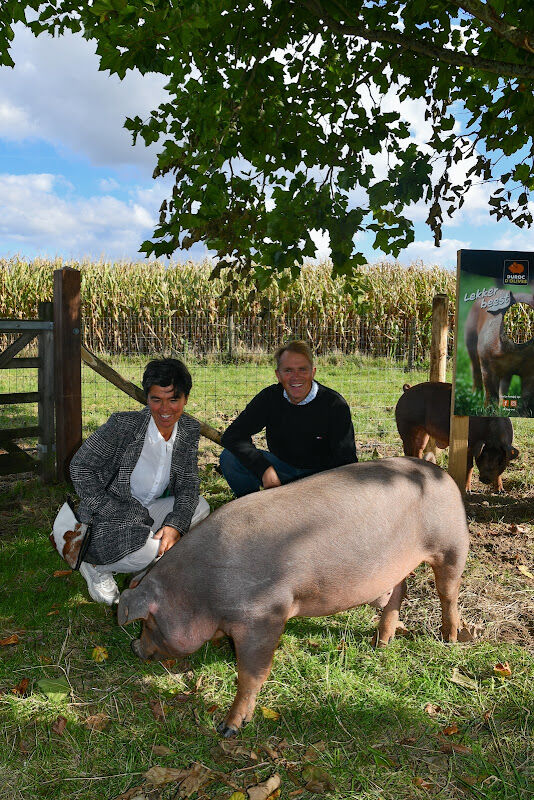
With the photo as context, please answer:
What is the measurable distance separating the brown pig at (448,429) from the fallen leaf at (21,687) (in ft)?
14.8

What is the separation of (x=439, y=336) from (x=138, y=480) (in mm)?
4361

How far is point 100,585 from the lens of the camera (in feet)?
12.5

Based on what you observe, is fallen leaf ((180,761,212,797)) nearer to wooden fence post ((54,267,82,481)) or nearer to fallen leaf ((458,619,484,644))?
fallen leaf ((458,619,484,644))

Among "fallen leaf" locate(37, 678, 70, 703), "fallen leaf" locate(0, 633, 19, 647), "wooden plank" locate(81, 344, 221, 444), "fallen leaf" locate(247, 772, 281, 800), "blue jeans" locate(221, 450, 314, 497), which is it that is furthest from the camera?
"wooden plank" locate(81, 344, 221, 444)

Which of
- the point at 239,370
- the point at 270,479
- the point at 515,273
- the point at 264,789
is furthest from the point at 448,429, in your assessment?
the point at 239,370

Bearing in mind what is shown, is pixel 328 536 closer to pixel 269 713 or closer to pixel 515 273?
pixel 269 713

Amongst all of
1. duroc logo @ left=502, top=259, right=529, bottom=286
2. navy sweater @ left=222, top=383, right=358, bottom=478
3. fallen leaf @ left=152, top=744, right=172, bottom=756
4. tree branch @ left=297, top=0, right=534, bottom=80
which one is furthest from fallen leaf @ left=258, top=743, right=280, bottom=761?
duroc logo @ left=502, top=259, right=529, bottom=286

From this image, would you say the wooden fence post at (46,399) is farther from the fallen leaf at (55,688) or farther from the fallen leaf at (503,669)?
the fallen leaf at (503,669)

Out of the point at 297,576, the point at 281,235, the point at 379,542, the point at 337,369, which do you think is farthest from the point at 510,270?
the point at 337,369

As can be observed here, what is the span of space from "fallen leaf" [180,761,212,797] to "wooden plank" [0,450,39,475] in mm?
4354

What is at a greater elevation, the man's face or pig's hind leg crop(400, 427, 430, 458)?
the man's face

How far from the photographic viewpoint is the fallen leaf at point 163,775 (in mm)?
2574

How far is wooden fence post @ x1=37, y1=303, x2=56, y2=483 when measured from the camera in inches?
254

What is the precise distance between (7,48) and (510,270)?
4.68 meters
